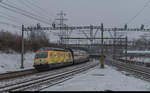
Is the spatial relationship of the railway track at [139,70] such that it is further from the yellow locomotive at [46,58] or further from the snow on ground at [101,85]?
the yellow locomotive at [46,58]

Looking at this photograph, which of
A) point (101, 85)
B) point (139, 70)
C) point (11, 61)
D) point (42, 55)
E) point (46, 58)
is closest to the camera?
point (101, 85)

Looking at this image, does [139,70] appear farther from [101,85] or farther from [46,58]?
[101,85]

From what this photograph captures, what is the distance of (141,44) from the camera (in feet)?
288

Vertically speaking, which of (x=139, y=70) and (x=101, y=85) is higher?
(x=101, y=85)

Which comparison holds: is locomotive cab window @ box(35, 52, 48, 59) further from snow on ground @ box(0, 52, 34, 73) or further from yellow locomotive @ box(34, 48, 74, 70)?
snow on ground @ box(0, 52, 34, 73)

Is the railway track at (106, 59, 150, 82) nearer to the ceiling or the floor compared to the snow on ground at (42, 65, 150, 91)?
nearer to the floor

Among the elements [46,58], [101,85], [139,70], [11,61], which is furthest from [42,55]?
[139,70]

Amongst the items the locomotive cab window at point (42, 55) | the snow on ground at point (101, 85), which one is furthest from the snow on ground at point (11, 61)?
the snow on ground at point (101, 85)

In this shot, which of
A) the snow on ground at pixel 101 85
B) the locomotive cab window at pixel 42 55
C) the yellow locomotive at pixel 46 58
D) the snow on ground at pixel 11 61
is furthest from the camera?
the snow on ground at pixel 11 61

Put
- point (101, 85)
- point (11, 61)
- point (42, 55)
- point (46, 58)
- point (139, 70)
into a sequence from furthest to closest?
1. point (11, 61)
2. point (139, 70)
3. point (42, 55)
4. point (46, 58)
5. point (101, 85)

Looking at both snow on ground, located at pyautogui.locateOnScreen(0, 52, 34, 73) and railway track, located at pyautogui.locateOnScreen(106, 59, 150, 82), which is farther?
snow on ground, located at pyautogui.locateOnScreen(0, 52, 34, 73)

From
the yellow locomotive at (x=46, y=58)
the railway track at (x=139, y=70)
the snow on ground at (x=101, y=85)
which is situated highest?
the yellow locomotive at (x=46, y=58)

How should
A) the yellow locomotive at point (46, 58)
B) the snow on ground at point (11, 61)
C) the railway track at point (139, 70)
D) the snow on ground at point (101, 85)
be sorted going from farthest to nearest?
A: the snow on ground at point (11, 61), the yellow locomotive at point (46, 58), the railway track at point (139, 70), the snow on ground at point (101, 85)

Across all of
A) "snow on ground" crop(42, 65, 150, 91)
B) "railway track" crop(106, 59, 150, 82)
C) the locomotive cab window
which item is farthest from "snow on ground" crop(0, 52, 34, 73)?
"snow on ground" crop(42, 65, 150, 91)
